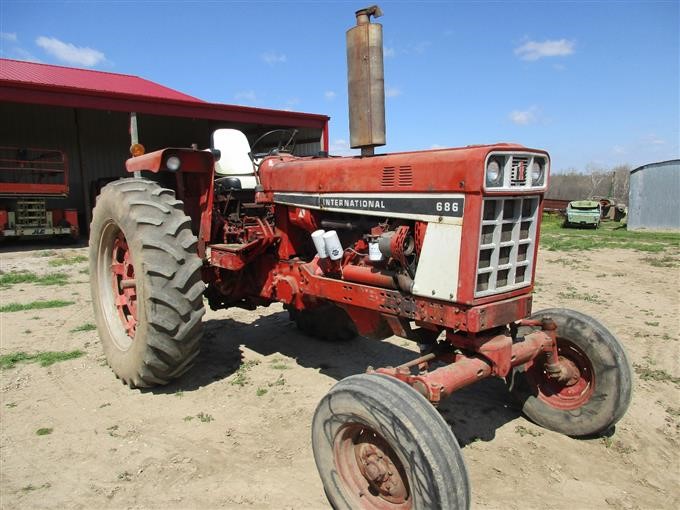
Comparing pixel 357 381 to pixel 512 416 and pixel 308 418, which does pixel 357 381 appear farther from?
pixel 512 416

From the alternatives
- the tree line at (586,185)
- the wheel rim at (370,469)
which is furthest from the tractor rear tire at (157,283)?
the tree line at (586,185)

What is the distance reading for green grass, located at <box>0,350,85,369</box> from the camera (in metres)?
4.51

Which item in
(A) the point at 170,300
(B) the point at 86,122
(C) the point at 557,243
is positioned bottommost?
(C) the point at 557,243

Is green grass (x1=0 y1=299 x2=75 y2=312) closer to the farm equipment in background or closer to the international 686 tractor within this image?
the international 686 tractor

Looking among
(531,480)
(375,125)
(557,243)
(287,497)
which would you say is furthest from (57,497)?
(557,243)

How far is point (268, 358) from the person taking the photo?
15.5 ft

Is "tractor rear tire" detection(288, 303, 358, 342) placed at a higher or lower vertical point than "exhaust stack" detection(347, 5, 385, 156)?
lower

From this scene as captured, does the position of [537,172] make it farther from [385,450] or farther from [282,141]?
[282,141]

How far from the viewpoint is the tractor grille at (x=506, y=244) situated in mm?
2760

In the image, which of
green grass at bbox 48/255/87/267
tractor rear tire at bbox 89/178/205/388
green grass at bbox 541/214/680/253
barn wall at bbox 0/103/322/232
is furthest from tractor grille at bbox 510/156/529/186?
barn wall at bbox 0/103/322/232

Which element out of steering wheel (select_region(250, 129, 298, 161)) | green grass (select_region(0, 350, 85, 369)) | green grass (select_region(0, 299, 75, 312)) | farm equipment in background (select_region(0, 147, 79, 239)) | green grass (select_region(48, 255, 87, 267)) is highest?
steering wheel (select_region(250, 129, 298, 161))

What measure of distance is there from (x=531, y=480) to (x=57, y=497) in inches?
99.9

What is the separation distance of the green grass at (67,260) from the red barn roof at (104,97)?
4.05 meters

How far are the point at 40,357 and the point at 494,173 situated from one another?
4.25 meters
